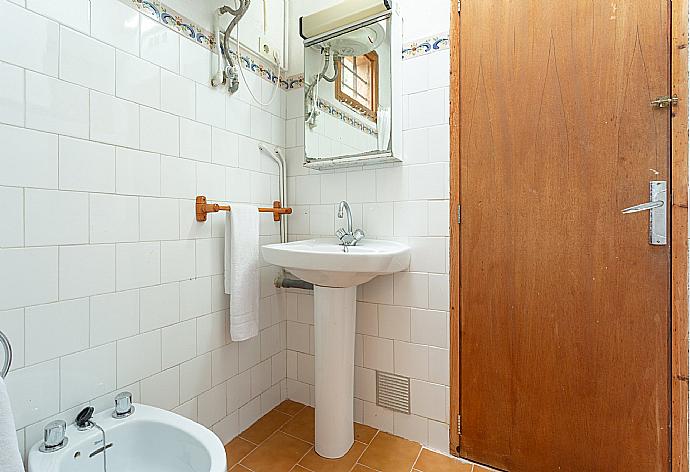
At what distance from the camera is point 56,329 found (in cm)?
109

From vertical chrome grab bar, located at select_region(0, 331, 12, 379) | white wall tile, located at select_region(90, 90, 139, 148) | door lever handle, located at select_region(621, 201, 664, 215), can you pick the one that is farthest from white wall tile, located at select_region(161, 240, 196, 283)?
door lever handle, located at select_region(621, 201, 664, 215)

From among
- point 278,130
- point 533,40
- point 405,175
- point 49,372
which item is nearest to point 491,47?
point 533,40

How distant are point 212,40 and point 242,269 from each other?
3.21ft

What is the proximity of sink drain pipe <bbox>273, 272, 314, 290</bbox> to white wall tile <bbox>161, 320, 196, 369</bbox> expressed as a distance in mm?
531

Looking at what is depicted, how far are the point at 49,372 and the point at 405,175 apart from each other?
144cm

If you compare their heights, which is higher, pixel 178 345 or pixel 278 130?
pixel 278 130

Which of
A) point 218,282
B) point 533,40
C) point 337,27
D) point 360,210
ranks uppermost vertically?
point 337,27

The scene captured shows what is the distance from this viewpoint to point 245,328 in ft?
5.32

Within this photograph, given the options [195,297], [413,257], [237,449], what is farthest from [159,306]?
[413,257]

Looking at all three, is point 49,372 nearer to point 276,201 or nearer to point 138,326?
point 138,326

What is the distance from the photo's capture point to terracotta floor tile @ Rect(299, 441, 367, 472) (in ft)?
4.94

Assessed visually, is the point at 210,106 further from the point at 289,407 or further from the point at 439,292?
the point at 289,407

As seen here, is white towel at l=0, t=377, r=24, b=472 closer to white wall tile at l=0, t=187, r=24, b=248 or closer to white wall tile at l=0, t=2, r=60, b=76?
white wall tile at l=0, t=187, r=24, b=248

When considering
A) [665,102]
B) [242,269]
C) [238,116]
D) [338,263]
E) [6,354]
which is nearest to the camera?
[6,354]
